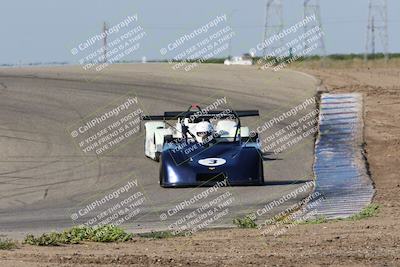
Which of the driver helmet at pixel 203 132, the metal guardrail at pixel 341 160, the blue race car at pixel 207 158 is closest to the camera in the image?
the metal guardrail at pixel 341 160

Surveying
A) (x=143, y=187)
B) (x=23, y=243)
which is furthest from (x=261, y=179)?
(x=23, y=243)

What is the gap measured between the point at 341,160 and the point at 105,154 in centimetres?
569

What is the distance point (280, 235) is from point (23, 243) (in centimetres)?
302

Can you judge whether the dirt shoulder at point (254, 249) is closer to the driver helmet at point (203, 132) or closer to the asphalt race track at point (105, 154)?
the asphalt race track at point (105, 154)

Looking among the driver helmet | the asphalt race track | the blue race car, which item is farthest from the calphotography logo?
the driver helmet

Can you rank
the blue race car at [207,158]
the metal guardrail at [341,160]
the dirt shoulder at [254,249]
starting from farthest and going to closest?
the blue race car at [207,158]
the metal guardrail at [341,160]
the dirt shoulder at [254,249]

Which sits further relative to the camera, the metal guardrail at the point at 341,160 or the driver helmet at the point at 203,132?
the driver helmet at the point at 203,132

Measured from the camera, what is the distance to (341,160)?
25500 mm

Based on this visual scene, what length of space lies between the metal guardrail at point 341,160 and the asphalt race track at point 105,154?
51 centimetres

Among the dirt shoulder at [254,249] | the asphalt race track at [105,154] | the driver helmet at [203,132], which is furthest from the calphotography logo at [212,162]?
the dirt shoulder at [254,249]

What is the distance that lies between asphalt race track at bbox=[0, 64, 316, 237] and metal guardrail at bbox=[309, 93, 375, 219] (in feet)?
1.69

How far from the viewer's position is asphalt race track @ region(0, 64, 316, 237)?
18.0m

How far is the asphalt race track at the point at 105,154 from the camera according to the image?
18.0m

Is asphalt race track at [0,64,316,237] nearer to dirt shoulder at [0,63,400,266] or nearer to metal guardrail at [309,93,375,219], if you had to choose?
metal guardrail at [309,93,375,219]
